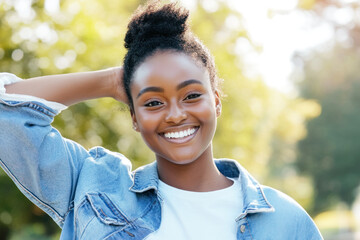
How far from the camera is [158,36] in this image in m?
2.46

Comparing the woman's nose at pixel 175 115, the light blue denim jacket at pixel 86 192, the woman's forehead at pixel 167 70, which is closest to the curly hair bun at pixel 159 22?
the woman's forehead at pixel 167 70

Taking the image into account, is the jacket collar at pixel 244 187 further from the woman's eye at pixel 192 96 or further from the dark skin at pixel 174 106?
the woman's eye at pixel 192 96

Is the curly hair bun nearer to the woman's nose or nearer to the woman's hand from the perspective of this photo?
the woman's hand

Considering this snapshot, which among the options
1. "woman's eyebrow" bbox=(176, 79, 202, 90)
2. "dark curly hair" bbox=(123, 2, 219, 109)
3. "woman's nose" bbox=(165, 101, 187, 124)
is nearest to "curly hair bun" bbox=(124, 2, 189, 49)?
"dark curly hair" bbox=(123, 2, 219, 109)

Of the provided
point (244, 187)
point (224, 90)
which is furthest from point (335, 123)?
point (244, 187)

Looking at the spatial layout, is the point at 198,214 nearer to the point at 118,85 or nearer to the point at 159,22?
the point at 118,85

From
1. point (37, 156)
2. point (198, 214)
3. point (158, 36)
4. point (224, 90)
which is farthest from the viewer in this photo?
point (224, 90)

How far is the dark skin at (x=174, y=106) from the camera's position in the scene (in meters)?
→ 2.30

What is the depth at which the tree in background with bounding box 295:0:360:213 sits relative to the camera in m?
23.8

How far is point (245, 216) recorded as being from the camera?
7.72 feet

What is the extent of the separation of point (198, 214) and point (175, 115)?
460 millimetres

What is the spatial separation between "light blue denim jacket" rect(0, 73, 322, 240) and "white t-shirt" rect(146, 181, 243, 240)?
4 cm

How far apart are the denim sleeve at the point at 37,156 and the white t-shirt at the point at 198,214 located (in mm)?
436

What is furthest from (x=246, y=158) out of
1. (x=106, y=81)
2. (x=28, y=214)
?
(x=106, y=81)
